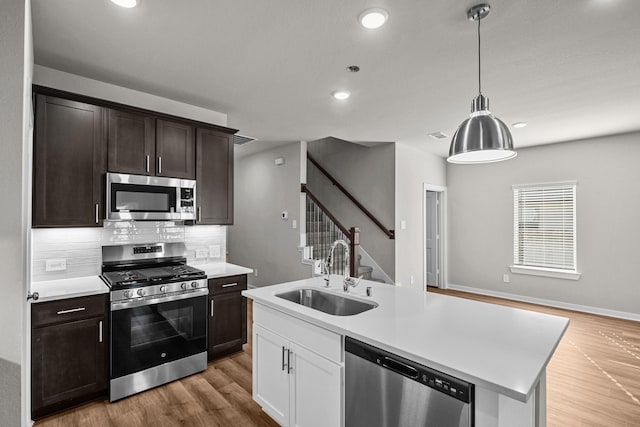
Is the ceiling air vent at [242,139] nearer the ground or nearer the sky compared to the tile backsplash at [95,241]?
nearer the sky

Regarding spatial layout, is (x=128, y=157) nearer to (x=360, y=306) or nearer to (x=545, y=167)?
(x=360, y=306)

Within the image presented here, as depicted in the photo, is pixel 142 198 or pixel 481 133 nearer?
pixel 481 133

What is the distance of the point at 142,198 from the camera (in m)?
2.96

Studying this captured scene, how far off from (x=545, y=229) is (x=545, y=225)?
0.07 metres

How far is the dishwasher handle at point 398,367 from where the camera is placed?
53.6 inches

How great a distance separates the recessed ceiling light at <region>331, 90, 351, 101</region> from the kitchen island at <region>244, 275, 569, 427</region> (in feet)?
6.21

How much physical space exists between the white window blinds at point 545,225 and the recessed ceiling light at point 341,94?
3.97 metres

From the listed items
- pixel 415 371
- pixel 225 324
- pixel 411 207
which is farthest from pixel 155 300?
pixel 411 207

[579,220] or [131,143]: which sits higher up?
[131,143]

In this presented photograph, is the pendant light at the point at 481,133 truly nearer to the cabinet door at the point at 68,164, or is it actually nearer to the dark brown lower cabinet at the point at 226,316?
the dark brown lower cabinet at the point at 226,316

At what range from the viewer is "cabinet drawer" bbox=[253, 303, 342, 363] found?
66.8 inches

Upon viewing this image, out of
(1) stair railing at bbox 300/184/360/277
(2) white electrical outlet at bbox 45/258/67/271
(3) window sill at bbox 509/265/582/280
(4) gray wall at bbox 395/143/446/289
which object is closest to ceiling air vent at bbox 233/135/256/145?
(1) stair railing at bbox 300/184/360/277

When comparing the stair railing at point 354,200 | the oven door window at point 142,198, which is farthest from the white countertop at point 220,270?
the stair railing at point 354,200

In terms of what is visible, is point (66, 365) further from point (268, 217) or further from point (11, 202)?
point (268, 217)
